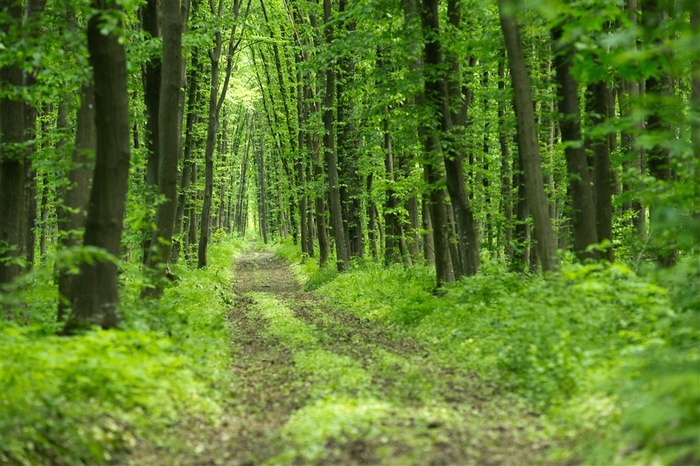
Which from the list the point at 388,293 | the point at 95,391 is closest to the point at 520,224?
the point at 388,293

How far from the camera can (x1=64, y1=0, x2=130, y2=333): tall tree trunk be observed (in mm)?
8031

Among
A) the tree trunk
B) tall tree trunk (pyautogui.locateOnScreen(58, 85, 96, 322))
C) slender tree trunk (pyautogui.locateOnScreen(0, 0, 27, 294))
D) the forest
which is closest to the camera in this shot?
the forest

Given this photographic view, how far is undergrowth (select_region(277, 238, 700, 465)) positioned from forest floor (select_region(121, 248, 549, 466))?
0.40m

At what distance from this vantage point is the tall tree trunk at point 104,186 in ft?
26.3

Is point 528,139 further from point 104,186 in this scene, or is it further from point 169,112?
point 169,112

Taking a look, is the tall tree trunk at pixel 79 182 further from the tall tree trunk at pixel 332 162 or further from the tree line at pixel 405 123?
the tall tree trunk at pixel 332 162

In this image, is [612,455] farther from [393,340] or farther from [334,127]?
[334,127]

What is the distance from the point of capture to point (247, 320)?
15.7 meters

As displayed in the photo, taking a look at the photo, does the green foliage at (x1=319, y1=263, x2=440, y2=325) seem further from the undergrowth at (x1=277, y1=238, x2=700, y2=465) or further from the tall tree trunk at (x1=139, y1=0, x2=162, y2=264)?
the tall tree trunk at (x1=139, y1=0, x2=162, y2=264)

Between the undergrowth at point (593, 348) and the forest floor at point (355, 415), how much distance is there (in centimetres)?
40

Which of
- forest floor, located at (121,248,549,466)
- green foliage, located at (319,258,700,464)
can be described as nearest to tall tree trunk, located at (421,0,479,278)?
green foliage, located at (319,258,700,464)

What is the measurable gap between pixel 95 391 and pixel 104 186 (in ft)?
9.68

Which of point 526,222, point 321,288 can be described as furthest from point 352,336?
point 321,288

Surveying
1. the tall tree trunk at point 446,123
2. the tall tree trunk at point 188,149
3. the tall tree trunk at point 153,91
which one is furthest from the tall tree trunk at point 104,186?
the tall tree trunk at point 188,149
